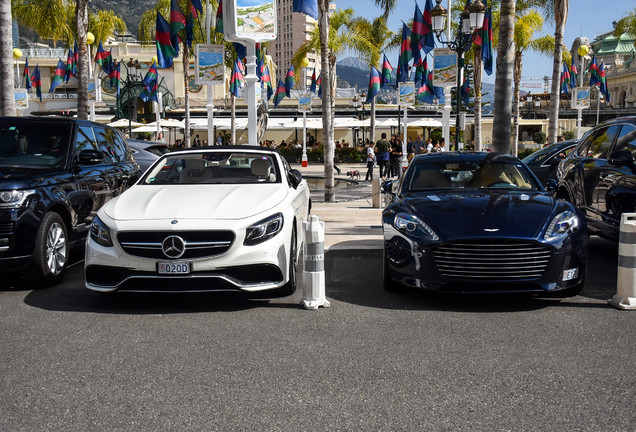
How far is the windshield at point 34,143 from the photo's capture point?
7.73 meters

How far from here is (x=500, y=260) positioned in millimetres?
5703

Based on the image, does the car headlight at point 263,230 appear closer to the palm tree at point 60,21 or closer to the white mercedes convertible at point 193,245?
the white mercedes convertible at point 193,245

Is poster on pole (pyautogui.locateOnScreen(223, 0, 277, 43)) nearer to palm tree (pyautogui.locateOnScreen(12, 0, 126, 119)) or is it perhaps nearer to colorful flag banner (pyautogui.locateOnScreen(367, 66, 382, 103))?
palm tree (pyautogui.locateOnScreen(12, 0, 126, 119))

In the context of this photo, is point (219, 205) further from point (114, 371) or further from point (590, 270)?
point (590, 270)

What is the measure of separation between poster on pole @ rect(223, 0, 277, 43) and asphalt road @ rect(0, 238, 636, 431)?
10.0 metres

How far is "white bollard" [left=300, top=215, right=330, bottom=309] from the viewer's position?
Answer: 5895mm

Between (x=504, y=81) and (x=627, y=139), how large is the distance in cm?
548

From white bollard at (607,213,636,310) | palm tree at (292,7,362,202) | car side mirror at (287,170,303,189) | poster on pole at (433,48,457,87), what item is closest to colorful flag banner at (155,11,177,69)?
palm tree at (292,7,362,202)

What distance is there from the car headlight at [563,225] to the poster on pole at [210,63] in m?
16.3

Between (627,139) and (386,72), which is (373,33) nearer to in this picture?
(386,72)

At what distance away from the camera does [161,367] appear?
4367 millimetres

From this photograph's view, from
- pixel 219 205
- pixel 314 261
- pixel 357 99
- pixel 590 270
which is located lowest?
pixel 590 270

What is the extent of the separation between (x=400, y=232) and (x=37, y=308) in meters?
3.54

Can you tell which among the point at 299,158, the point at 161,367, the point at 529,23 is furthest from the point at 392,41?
the point at 161,367
